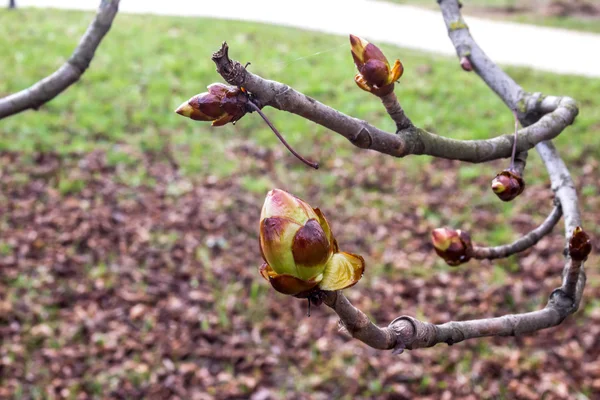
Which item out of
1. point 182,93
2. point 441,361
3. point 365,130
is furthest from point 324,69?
point 365,130

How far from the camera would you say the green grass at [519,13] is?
10961 millimetres

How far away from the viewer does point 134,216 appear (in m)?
5.25

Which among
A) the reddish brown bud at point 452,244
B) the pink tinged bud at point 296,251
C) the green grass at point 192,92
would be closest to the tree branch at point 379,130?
the pink tinged bud at point 296,251

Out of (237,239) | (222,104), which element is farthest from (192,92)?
(222,104)

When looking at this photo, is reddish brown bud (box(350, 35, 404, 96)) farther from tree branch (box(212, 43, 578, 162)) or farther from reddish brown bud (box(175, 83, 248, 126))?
reddish brown bud (box(175, 83, 248, 126))

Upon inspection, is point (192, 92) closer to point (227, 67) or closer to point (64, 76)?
point (64, 76)

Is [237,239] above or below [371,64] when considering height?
below

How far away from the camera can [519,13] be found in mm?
11875

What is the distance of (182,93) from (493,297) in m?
4.32

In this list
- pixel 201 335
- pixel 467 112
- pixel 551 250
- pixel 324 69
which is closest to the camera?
pixel 201 335

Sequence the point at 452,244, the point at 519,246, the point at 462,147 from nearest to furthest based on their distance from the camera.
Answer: the point at 462,147 < the point at 452,244 < the point at 519,246

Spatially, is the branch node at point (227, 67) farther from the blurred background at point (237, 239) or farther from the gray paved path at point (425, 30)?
the gray paved path at point (425, 30)

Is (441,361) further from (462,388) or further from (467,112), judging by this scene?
(467,112)

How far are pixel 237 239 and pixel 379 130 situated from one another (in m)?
4.28
